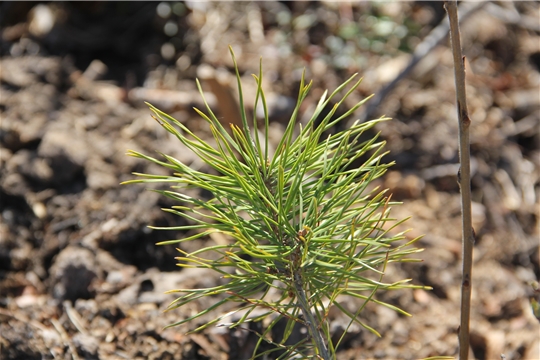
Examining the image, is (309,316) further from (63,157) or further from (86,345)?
(63,157)

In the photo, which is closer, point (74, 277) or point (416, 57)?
point (74, 277)

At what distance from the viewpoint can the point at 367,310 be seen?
→ 221 cm

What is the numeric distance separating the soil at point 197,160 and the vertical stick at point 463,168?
659mm

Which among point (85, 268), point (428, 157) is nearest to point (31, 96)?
point (85, 268)

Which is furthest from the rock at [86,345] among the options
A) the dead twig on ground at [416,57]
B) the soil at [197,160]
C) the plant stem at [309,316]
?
Result: the dead twig on ground at [416,57]

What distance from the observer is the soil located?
6.77 feet

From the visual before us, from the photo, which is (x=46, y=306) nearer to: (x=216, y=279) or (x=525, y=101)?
(x=216, y=279)

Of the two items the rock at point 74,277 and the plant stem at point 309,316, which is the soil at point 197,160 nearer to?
the rock at point 74,277

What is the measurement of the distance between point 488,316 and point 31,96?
256 cm

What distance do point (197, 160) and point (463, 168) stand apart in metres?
1.72

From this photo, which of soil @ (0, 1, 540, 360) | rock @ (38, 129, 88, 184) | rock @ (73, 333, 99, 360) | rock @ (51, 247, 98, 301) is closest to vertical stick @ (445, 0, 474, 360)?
soil @ (0, 1, 540, 360)

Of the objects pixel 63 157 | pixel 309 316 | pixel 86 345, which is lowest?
pixel 86 345

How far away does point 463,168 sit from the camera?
1271mm

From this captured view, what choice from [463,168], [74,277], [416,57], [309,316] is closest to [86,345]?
[74,277]
